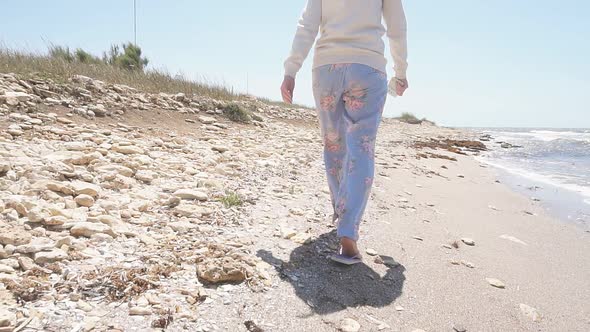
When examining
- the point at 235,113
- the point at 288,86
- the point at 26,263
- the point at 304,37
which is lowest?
the point at 26,263

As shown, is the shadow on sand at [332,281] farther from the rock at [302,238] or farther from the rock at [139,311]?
the rock at [139,311]

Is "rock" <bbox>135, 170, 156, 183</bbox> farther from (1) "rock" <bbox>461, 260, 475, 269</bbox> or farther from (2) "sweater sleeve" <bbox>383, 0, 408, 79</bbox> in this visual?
(1) "rock" <bbox>461, 260, 475, 269</bbox>

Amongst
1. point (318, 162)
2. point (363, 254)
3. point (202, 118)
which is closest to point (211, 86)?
point (202, 118)

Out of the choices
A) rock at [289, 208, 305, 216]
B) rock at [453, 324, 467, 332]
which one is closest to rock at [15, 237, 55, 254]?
rock at [289, 208, 305, 216]

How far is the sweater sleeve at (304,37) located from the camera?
2.49 meters

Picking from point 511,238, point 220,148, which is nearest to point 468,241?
point 511,238

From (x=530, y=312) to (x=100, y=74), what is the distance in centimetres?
901

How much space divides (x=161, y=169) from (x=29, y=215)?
5.22ft

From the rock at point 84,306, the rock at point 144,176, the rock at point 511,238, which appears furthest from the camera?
the rock at point 511,238

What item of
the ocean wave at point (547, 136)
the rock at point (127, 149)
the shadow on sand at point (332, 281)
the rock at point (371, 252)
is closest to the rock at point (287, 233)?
the shadow on sand at point (332, 281)

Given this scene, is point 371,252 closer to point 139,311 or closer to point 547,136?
point 139,311

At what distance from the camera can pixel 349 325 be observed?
1741mm

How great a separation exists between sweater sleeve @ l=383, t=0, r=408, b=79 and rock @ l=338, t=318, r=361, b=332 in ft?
5.54

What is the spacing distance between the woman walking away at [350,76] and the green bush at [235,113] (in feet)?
21.2
